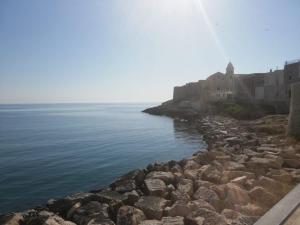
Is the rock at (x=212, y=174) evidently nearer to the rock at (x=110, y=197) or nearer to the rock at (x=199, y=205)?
the rock at (x=199, y=205)

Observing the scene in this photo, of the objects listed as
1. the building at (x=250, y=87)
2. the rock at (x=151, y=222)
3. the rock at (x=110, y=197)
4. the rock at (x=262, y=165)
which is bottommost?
the rock at (x=110, y=197)

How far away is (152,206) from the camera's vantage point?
9.81 meters

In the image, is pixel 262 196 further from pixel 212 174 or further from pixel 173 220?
pixel 173 220

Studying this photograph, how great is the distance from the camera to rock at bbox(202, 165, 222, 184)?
12.5 metres

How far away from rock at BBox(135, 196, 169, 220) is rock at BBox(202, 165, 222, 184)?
294 cm

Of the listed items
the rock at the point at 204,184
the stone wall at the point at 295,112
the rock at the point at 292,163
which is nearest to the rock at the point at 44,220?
the rock at the point at 204,184

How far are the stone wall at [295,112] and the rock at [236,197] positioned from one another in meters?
11.7

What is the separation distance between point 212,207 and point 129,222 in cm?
282

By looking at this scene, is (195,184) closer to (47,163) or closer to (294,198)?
(294,198)

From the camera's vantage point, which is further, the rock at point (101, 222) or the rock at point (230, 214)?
the rock at point (101, 222)

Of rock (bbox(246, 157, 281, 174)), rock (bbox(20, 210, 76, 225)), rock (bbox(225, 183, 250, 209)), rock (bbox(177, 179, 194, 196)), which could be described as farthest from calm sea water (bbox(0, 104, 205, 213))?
rock (bbox(225, 183, 250, 209))

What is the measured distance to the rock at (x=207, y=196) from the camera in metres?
10.0

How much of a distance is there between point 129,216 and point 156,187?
313 centimetres

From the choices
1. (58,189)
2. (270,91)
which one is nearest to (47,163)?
(58,189)
